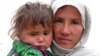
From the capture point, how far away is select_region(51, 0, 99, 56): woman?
76.2 inches

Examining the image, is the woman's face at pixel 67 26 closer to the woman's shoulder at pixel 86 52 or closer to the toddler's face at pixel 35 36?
the woman's shoulder at pixel 86 52

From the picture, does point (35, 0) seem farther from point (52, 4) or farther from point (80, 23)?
point (80, 23)

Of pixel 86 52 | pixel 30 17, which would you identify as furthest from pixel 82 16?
pixel 30 17

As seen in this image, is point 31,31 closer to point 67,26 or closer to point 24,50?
point 24,50

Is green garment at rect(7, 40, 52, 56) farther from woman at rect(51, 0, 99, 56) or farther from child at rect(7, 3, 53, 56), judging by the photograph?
woman at rect(51, 0, 99, 56)

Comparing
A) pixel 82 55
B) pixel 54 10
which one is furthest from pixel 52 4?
pixel 82 55

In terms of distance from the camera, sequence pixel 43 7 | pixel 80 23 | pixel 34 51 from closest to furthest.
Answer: pixel 34 51, pixel 43 7, pixel 80 23

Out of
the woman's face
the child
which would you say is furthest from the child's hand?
the woman's face

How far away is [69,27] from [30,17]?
11.5 inches

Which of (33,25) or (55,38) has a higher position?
(33,25)

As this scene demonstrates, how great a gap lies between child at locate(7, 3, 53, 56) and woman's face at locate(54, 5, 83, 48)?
0.13m

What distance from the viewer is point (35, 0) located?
79.0 inches

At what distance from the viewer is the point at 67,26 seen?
1925 mm

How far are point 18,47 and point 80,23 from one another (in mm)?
460
